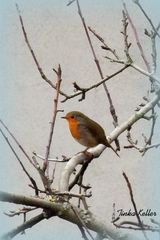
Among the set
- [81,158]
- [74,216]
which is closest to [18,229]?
[74,216]

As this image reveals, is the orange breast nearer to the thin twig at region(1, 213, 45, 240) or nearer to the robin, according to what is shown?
the robin

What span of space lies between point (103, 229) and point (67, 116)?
793 mm

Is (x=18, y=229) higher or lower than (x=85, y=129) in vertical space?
lower

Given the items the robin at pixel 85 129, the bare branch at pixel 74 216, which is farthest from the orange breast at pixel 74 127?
the bare branch at pixel 74 216

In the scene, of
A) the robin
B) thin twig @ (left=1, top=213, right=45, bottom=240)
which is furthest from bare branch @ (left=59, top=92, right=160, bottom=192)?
the robin

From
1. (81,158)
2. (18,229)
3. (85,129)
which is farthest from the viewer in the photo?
(85,129)

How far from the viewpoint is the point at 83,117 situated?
142 centimetres

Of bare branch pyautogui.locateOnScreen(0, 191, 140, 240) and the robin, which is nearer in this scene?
bare branch pyautogui.locateOnScreen(0, 191, 140, 240)

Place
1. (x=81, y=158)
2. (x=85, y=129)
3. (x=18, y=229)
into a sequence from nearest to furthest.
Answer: (x=18, y=229), (x=81, y=158), (x=85, y=129)

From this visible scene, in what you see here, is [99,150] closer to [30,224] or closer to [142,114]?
[142,114]

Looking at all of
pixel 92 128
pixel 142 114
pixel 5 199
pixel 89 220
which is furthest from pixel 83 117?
pixel 5 199

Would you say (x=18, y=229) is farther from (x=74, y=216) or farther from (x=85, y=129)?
(x=85, y=129)

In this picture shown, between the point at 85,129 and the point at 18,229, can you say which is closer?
the point at 18,229

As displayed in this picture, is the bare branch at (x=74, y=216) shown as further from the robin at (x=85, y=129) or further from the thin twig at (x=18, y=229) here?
the robin at (x=85, y=129)
